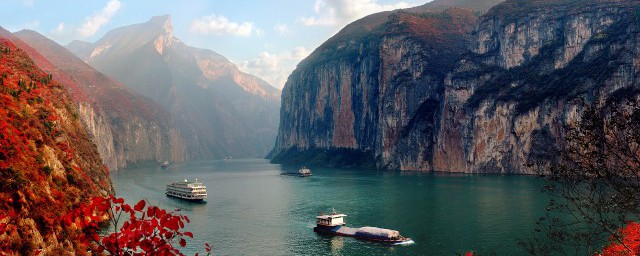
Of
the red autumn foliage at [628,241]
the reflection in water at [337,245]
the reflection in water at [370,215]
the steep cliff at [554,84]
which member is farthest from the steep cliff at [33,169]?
the steep cliff at [554,84]

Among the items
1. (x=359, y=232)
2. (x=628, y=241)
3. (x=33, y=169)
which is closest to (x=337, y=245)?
(x=359, y=232)

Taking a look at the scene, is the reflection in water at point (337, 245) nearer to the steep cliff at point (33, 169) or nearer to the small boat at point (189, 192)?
the steep cliff at point (33, 169)

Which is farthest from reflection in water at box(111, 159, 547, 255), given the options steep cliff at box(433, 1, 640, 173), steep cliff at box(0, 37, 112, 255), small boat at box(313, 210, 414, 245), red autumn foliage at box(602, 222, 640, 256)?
steep cliff at box(433, 1, 640, 173)

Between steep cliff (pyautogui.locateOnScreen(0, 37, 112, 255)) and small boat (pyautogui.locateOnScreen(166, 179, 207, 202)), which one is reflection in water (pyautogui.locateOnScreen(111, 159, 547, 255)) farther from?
steep cliff (pyautogui.locateOnScreen(0, 37, 112, 255))

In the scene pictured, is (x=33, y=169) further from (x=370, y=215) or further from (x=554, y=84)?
(x=554, y=84)

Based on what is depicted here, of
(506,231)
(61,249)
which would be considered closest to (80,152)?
(61,249)
